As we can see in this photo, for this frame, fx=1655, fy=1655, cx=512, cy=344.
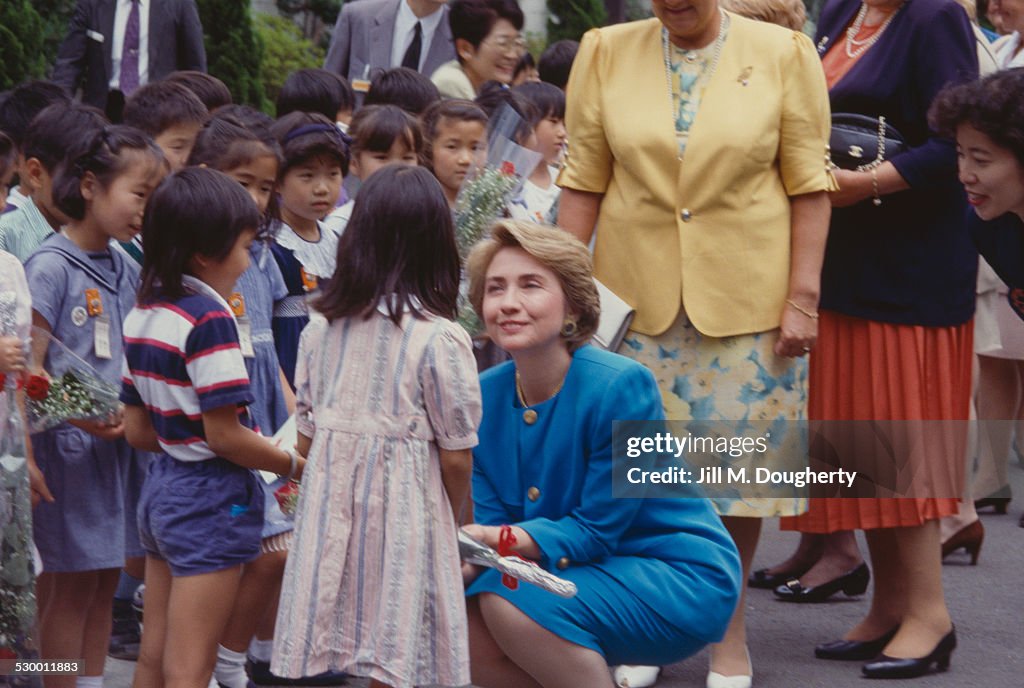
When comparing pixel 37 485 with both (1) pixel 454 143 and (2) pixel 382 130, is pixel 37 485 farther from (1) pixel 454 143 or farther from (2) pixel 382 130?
(1) pixel 454 143

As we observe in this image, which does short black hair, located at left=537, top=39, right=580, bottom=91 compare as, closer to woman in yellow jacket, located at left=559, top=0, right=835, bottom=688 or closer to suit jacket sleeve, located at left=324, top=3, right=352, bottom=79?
suit jacket sleeve, located at left=324, top=3, right=352, bottom=79

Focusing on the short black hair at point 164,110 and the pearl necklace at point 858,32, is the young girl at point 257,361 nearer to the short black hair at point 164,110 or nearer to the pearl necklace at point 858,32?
the short black hair at point 164,110

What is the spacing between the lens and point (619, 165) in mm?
4941

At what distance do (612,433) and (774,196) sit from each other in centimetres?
124

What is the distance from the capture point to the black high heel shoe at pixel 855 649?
211 inches

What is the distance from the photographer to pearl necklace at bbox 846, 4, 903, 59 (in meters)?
5.23

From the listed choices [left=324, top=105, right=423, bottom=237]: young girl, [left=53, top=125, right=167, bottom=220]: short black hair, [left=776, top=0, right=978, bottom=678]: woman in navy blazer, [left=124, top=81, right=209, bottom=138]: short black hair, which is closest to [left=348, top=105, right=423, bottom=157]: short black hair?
[left=324, top=105, right=423, bottom=237]: young girl

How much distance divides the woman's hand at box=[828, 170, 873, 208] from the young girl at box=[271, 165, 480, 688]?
1.77 m

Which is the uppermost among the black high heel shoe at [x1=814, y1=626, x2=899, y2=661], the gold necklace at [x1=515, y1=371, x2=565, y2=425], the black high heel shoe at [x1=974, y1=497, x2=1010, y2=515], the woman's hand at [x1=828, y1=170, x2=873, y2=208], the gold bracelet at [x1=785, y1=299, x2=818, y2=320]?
the woman's hand at [x1=828, y1=170, x2=873, y2=208]

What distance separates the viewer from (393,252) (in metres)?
3.92

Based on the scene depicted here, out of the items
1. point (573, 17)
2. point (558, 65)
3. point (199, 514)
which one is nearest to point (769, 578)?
point (199, 514)

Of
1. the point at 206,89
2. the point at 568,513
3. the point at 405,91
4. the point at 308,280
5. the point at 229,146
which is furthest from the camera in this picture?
the point at 405,91

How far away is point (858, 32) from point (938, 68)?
0.35 metres

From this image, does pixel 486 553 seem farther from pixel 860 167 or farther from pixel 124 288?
pixel 860 167
